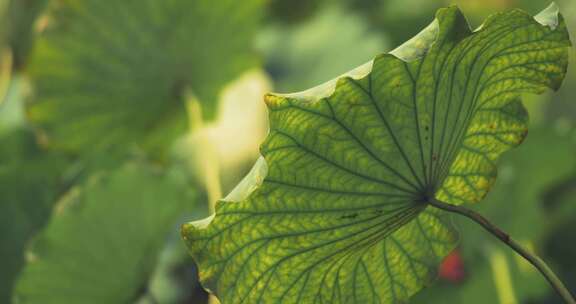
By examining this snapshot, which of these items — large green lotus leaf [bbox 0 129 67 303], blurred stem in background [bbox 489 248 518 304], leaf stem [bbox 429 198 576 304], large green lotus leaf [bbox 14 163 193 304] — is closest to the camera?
leaf stem [bbox 429 198 576 304]

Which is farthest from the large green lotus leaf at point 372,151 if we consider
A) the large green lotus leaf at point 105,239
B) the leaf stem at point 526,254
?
the large green lotus leaf at point 105,239

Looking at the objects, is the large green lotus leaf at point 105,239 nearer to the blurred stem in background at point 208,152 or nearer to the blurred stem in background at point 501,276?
the blurred stem in background at point 208,152

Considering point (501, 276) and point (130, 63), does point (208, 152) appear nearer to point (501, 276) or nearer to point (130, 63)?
point (130, 63)

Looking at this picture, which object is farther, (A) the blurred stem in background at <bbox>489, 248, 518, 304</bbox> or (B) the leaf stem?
(A) the blurred stem in background at <bbox>489, 248, 518, 304</bbox>

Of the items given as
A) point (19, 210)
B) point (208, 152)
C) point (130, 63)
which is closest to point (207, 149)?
point (208, 152)

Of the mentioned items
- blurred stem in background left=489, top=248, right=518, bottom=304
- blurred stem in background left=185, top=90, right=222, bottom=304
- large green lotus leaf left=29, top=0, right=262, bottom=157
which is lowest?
blurred stem in background left=489, top=248, right=518, bottom=304

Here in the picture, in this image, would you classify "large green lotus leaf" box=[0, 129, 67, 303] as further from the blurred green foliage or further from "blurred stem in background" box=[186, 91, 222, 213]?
"blurred stem in background" box=[186, 91, 222, 213]

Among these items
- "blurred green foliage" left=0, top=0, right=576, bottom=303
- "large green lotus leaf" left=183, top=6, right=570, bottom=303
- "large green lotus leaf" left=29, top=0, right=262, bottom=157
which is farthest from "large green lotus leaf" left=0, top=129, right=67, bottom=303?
"large green lotus leaf" left=183, top=6, right=570, bottom=303
